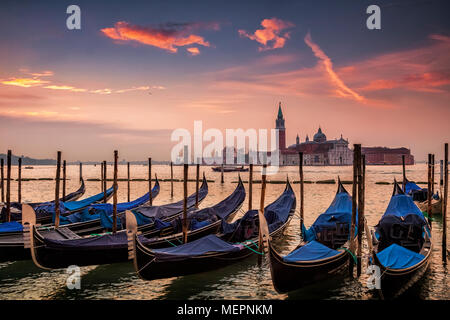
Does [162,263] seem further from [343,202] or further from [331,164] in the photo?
[331,164]

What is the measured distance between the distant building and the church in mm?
13508

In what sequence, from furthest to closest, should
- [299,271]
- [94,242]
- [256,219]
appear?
[256,219] → [94,242] → [299,271]

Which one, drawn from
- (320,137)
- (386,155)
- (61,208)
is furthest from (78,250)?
(386,155)

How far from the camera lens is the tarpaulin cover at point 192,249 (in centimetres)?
697

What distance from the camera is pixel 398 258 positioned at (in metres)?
6.62

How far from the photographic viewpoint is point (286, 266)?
20.8 feet

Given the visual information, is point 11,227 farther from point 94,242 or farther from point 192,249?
point 192,249

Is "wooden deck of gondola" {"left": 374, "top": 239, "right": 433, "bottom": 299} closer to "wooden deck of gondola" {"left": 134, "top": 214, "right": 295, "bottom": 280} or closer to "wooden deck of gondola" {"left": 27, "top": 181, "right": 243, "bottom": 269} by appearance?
"wooden deck of gondola" {"left": 134, "top": 214, "right": 295, "bottom": 280}

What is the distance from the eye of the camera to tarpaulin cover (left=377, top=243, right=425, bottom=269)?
6355 mm

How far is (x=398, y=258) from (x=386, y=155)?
479ft

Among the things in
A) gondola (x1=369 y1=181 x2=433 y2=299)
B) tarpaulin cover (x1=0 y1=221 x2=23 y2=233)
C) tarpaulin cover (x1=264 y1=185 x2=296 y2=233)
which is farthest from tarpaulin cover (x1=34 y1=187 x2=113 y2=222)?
gondola (x1=369 y1=181 x2=433 y2=299)

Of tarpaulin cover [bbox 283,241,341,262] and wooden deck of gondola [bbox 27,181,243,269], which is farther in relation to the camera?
wooden deck of gondola [bbox 27,181,243,269]
